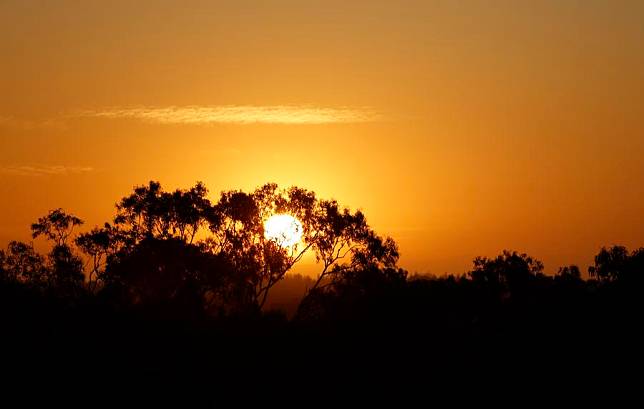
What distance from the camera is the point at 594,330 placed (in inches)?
3027

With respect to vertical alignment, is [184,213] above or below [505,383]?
above

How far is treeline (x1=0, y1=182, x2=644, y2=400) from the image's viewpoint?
236 feet

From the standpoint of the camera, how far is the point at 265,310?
316ft

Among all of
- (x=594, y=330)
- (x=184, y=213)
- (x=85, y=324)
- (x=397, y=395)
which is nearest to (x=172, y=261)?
(x=184, y=213)

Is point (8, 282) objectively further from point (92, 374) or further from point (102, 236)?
point (92, 374)

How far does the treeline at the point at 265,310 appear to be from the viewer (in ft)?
236

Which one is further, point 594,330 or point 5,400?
point 594,330

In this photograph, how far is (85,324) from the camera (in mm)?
76938

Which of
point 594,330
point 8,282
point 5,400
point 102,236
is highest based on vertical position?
point 102,236

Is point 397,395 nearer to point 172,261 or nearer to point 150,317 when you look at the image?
point 150,317

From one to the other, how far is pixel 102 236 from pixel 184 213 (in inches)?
364

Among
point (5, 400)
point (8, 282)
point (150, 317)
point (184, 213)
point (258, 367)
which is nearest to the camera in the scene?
point (5, 400)

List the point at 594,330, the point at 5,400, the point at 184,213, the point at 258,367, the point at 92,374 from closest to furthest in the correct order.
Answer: the point at 5,400 → the point at 92,374 → the point at 258,367 → the point at 594,330 → the point at 184,213

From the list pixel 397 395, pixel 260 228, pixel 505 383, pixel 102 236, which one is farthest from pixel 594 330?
pixel 102 236
